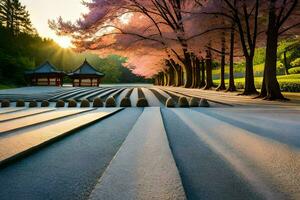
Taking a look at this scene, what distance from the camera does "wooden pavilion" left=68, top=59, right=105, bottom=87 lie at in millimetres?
48222

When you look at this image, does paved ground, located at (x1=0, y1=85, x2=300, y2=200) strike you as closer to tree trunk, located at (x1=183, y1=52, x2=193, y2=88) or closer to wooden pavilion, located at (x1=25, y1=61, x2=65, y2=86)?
tree trunk, located at (x1=183, y1=52, x2=193, y2=88)

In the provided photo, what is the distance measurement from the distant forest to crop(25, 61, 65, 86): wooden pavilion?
3.49 m

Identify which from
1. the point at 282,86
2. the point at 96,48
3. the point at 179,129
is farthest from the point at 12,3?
the point at 179,129

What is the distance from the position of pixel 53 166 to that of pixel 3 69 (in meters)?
54.4

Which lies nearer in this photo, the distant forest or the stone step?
the stone step

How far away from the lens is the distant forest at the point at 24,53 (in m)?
52.6

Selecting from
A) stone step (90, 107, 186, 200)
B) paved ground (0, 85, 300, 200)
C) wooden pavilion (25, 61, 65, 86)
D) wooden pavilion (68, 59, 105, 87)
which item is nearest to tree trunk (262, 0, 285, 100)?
paved ground (0, 85, 300, 200)

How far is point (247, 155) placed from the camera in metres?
2.61

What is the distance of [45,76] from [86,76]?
628 cm

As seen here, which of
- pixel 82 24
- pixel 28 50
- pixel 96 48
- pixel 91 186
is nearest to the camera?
pixel 91 186

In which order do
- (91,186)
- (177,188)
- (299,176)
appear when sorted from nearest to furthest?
(177,188) < (91,186) < (299,176)

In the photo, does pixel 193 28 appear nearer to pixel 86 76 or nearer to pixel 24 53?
pixel 86 76

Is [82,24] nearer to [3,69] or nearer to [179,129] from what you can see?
[179,129]

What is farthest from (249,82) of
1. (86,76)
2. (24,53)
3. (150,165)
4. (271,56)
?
(24,53)
